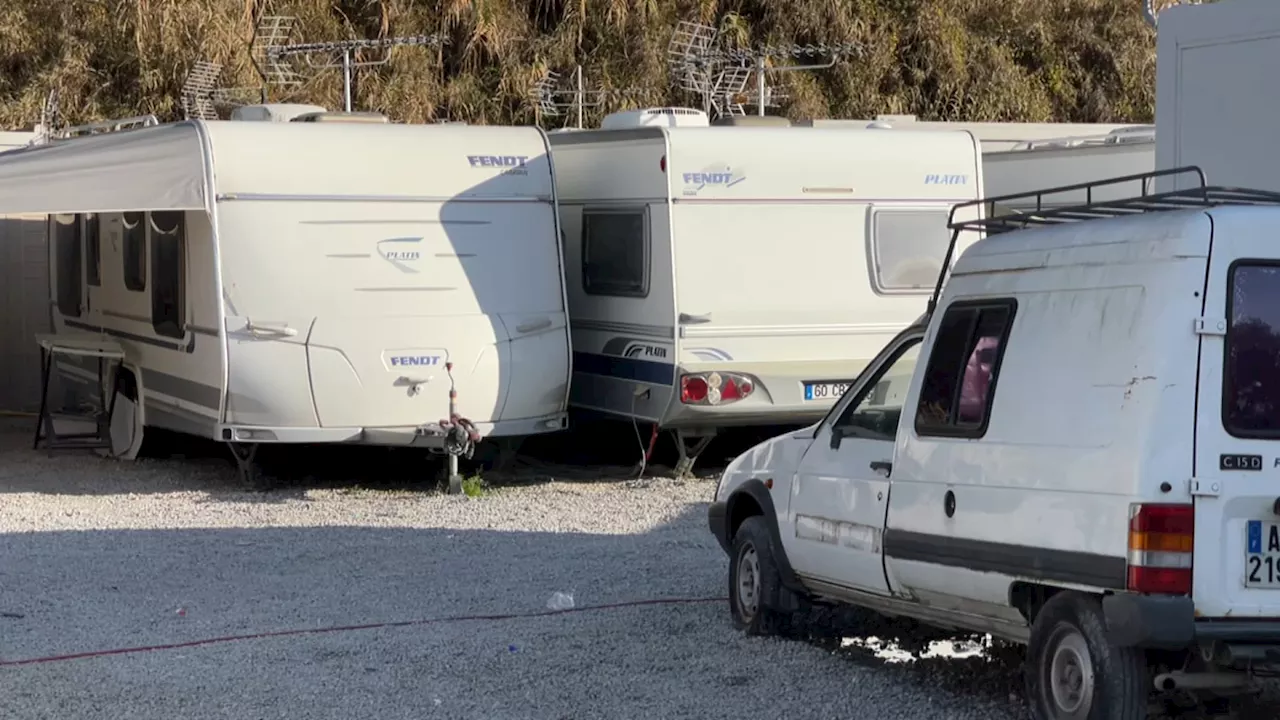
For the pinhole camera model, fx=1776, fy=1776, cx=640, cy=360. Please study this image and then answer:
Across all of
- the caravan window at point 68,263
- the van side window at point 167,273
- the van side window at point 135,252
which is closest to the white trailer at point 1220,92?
the van side window at point 167,273

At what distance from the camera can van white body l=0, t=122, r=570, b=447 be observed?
38.9ft

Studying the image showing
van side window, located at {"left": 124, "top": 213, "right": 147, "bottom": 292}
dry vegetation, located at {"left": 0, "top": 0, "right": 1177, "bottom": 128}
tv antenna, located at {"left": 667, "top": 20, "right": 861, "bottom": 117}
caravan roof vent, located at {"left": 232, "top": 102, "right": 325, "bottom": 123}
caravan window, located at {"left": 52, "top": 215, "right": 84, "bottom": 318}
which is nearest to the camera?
caravan roof vent, located at {"left": 232, "top": 102, "right": 325, "bottom": 123}

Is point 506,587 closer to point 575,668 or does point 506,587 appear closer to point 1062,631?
point 575,668

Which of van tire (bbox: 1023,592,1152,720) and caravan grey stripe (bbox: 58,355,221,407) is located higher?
caravan grey stripe (bbox: 58,355,221,407)

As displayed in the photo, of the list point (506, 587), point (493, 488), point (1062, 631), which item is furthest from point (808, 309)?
point (1062, 631)

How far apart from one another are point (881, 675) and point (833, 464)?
0.87 m

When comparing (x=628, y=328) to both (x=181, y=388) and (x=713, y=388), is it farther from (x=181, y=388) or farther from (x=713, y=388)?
(x=181, y=388)

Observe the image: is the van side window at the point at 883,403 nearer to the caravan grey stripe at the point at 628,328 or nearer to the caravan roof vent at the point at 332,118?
the caravan grey stripe at the point at 628,328

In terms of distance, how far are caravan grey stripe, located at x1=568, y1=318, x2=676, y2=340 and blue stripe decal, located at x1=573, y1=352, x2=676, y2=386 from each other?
20 cm

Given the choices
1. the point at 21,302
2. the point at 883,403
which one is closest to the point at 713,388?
the point at 883,403

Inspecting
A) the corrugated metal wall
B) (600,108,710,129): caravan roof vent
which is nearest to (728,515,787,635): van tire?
(600,108,710,129): caravan roof vent

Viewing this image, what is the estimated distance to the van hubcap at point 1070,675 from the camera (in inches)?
222

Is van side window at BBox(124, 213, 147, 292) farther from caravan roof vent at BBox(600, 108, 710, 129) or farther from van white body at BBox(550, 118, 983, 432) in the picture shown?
caravan roof vent at BBox(600, 108, 710, 129)

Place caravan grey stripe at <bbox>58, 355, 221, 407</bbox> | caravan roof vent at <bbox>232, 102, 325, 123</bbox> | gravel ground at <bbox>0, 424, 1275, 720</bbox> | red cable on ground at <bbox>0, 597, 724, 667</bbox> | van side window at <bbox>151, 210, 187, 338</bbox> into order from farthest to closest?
caravan roof vent at <bbox>232, 102, 325, 123</bbox>
van side window at <bbox>151, 210, 187, 338</bbox>
caravan grey stripe at <bbox>58, 355, 221, 407</bbox>
red cable on ground at <bbox>0, 597, 724, 667</bbox>
gravel ground at <bbox>0, 424, 1275, 720</bbox>
